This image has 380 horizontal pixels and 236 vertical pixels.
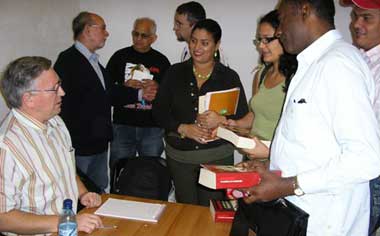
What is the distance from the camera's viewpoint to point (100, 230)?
68.0 inches

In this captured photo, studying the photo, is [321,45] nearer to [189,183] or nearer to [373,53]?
[373,53]

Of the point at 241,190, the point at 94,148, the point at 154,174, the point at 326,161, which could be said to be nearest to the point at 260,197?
the point at 241,190

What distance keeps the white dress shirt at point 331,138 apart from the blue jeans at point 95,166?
2.11 meters

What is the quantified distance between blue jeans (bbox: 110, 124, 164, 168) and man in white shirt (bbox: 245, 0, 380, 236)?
2.28 meters

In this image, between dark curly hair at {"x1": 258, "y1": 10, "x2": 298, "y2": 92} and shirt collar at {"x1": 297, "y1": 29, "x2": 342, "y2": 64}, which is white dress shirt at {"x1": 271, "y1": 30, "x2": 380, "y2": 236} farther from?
dark curly hair at {"x1": 258, "y1": 10, "x2": 298, "y2": 92}

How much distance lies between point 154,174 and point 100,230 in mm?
718

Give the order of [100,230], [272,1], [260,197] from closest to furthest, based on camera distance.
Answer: [260,197]
[100,230]
[272,1]

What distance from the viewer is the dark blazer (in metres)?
3.02

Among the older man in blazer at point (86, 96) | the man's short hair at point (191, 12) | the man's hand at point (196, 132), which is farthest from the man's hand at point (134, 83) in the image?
the man's hand at point (196, 132)

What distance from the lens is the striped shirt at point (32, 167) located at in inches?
65.4

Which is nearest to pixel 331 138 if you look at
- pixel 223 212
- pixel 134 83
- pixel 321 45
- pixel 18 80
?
pixel 321 45

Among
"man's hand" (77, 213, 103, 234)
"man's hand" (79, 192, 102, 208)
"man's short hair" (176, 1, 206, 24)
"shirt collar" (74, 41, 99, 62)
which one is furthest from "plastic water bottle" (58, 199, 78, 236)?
"man's short hair" (176, 1, 206, 24)

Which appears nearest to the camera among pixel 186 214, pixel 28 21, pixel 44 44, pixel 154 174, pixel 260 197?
pixel 260 197

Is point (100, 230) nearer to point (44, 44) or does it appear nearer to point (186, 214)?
point (186, 214)
